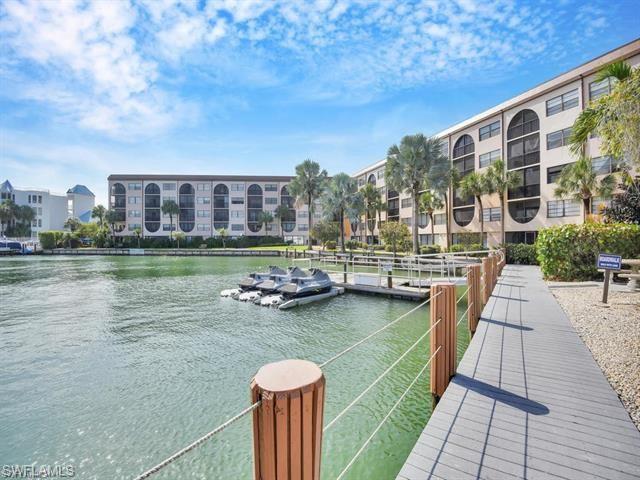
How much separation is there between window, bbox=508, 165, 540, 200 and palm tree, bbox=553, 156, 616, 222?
5.12 m

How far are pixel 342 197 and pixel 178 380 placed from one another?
4442 centimetres

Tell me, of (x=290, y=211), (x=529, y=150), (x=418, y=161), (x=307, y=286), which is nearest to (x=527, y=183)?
(x=529, y=150)

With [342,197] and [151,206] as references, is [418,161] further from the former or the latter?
[151,206]

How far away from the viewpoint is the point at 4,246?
63.7 meters

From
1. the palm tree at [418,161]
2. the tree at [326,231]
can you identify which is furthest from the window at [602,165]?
the tree at [326,231]

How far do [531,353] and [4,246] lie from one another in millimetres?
86688

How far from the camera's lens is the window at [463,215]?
39994mm

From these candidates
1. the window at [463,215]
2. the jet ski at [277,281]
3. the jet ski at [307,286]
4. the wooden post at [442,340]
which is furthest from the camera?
the window at [463,215]

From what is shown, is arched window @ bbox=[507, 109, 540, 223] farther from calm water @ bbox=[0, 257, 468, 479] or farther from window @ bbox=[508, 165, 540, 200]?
calm water @ bbox=[0, 257, 468, 479]

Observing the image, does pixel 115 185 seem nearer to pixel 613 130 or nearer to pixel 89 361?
pixel 89 361

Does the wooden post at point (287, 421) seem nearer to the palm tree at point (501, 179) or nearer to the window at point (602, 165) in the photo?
the window at point (602, 165)

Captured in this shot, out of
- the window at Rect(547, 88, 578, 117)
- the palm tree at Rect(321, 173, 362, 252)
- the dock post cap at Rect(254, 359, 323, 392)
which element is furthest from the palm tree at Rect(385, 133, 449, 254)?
the dock post cap at Rect(254, 359, 323, 392)

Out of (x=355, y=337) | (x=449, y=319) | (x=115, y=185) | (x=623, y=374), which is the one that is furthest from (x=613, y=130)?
(x=115, y=185)

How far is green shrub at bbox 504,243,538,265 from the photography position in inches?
1109
